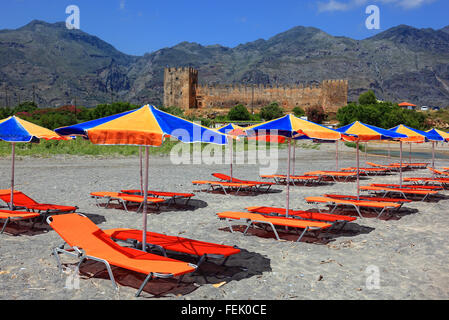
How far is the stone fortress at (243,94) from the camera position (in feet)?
246

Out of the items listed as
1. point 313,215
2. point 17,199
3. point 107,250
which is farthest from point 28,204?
point 313,215

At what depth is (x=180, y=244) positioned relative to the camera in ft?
15.7

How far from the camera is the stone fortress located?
75125 millimetres

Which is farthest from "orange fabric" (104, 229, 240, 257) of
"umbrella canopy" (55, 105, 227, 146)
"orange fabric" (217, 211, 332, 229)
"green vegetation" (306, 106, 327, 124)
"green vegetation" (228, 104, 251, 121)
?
"green vegetation" (306, 106, 327, 124)

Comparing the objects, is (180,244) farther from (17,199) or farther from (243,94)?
(243,94)

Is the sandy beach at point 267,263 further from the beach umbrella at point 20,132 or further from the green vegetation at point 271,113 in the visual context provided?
the green vegetation at point 271,113

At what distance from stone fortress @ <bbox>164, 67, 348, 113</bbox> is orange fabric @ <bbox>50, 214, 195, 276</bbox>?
2693 inches

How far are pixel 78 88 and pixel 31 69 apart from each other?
930 inches

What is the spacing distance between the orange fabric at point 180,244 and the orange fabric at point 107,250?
0.34 m

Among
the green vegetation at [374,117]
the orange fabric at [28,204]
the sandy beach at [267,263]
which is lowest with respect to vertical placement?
the sandy beach at [267,263]

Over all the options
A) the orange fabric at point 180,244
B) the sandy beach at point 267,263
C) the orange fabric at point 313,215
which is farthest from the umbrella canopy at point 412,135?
the orange fabric at point 180,244

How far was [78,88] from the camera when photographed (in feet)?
532
